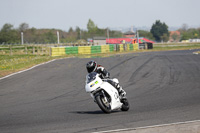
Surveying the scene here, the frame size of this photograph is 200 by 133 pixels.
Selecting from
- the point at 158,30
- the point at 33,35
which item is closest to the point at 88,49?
the point at 33,35

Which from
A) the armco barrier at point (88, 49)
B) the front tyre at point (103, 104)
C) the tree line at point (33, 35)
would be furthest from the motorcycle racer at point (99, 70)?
the tree line at point (33, 35)

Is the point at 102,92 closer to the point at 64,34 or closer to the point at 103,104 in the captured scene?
the point at 103,104

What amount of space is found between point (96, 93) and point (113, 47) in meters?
45.9

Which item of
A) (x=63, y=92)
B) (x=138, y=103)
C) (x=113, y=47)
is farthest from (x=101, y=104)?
(x=113, y=47)

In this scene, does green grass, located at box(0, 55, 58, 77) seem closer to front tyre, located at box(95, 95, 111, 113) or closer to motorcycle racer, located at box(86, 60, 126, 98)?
motorcycle racer, located at box(86, 60, 126, 98)

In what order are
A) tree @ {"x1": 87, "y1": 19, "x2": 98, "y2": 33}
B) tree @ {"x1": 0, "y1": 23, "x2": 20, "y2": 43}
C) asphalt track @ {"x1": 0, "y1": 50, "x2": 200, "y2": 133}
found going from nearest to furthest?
asphalt track @ {"x1": 0, "y1": 50, "x2": 200, "y2": 133} < tree @ {"x1": 0, "y1": 23, "x2": 20, "y2": 43} < tree @ {"x1": 87, "y1": 19, "x2": 98, "y2": 33}

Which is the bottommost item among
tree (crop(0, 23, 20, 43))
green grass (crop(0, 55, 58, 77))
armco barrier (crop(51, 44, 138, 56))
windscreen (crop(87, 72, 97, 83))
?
green grass (crop(0, 55, 58, 77))

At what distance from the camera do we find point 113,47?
53.7 metres

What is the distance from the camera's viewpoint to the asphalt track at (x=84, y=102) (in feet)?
22.0

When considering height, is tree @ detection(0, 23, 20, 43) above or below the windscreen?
above

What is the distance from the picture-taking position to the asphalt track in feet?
22.0

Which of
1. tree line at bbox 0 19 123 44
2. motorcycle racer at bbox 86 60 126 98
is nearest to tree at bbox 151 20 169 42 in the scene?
tree line at bbox 0 19 123 44

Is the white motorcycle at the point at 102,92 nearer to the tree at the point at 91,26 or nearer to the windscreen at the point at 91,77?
the windscreen at the point at 91,77

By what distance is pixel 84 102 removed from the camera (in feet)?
35.4
